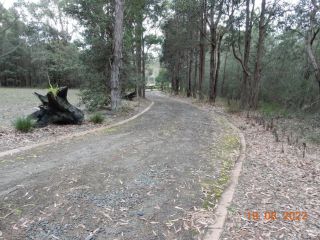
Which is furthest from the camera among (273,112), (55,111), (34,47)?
(34,47)

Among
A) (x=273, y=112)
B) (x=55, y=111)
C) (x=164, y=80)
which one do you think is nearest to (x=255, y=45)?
(x=273, y=112)

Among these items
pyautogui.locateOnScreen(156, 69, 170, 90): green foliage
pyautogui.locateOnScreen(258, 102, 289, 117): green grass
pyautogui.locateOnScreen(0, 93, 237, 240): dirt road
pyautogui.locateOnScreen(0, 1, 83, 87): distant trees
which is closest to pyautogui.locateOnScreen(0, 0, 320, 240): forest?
pyautogui.locateOnScreen(0, 93, 237, 240): dirt road

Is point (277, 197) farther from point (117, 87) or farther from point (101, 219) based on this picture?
point (117, 87)

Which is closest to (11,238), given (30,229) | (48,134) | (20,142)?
(30,229)

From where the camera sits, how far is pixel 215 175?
3.94 m

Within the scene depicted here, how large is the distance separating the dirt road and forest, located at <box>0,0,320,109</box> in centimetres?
590

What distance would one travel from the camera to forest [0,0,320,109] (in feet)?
35.9

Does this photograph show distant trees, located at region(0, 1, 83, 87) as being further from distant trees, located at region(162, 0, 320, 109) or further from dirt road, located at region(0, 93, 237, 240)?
dirt road, located at region(0, 93, 237, 240)

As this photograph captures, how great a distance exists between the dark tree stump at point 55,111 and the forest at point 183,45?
3.17m

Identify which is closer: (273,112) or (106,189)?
(106,189)

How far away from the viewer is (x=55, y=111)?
697 centimetres

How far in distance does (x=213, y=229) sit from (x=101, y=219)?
1.10m

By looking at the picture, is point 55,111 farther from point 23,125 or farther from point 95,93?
point 95,93

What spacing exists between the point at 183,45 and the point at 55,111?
15.9m
